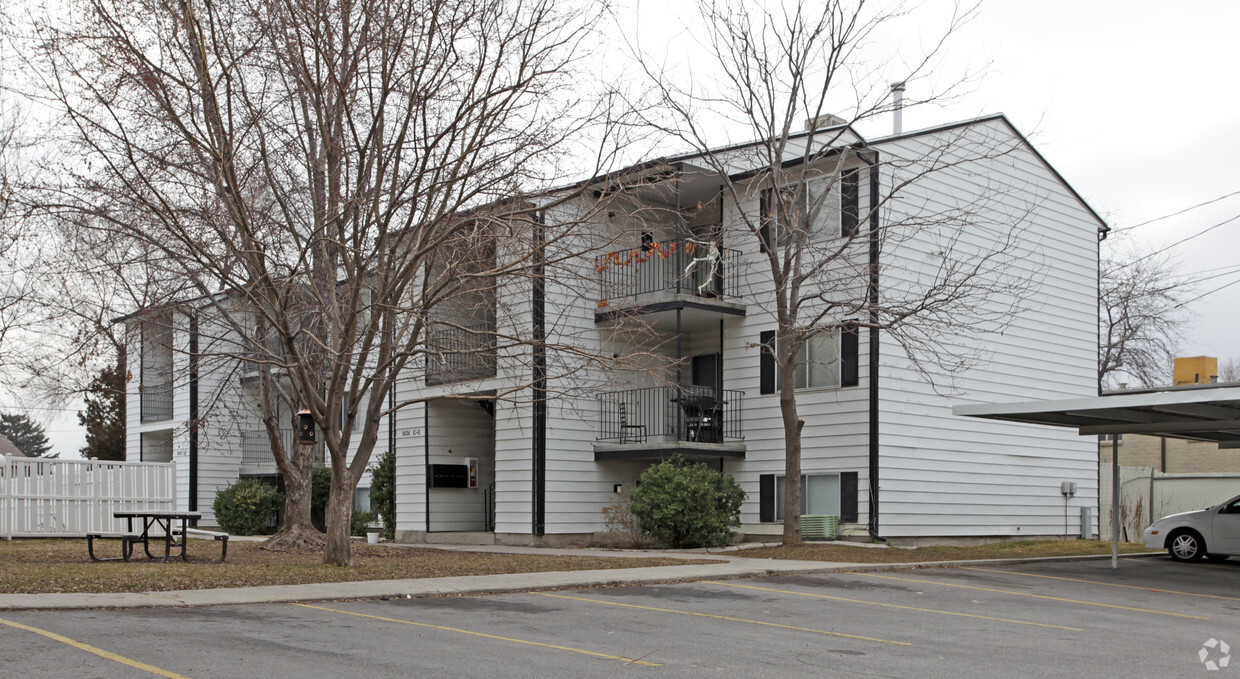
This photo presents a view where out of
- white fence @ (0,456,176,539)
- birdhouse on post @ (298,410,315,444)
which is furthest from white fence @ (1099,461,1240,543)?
white fence @ (0,456,176,539)

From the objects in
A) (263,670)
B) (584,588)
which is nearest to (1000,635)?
(584,588)

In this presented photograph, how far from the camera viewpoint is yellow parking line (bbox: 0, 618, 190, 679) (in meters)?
7.36

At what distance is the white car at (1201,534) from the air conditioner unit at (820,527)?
230 inches

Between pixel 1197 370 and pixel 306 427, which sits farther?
pixel 1197 370

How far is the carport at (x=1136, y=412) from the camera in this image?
15.5 m

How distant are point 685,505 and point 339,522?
7.27 m

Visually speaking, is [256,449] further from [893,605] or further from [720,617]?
[720,617]

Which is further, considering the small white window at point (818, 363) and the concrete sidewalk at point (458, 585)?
the small white window at point (818, 363)

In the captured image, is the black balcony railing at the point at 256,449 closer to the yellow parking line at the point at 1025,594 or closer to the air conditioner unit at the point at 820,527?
the air conditioner unit at the point at 820,527

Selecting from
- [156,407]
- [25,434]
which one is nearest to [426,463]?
[156,407]

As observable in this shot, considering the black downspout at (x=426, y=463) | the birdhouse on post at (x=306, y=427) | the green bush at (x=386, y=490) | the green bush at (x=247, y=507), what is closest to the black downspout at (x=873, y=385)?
the birdhouse on post at (x=306, y=427)

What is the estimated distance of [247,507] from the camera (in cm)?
3042

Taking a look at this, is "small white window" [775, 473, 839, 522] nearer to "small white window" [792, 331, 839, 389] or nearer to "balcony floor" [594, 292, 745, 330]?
"small white window" [792, 331, 839, 389]

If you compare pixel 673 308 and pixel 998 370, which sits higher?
pixel 673 308
